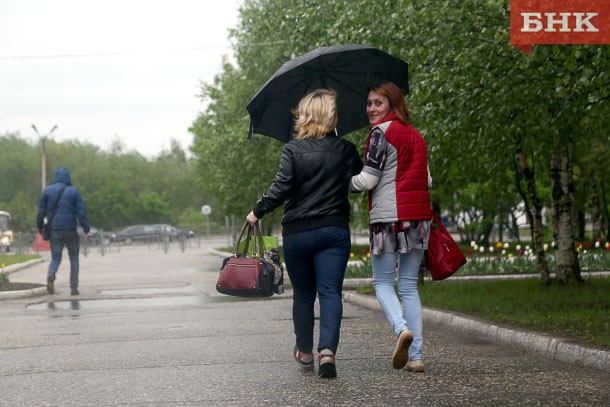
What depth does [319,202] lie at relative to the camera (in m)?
6.23

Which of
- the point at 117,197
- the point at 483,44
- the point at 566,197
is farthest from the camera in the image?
the point at 117,197

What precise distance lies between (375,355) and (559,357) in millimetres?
1389

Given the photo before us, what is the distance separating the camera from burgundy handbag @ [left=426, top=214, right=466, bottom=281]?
6.48 m

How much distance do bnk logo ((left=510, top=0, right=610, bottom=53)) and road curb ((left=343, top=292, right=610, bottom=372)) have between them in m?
2.21

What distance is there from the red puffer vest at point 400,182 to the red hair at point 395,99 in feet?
0.41

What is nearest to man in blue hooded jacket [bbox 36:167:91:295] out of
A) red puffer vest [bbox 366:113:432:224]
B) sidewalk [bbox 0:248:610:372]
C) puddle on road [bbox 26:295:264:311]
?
puddle on road [bbox 26:295:264:311]

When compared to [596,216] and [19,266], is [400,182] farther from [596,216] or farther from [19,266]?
[596,216]

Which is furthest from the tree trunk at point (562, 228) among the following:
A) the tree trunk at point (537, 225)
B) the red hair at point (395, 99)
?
the red hair at point (395, 99)

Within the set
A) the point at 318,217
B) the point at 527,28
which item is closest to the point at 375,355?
the point at 318,217

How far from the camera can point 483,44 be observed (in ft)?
30.9

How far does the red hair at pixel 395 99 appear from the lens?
6406mm

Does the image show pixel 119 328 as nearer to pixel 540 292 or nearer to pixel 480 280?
pixel 540 292

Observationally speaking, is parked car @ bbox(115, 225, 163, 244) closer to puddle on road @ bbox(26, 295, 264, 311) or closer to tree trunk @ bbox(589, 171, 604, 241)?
tree trunk @ bbox(589, 171, 604, 241)

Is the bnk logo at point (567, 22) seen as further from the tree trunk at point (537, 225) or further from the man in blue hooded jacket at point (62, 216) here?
the man in blue hooded jacket at point (62, 216)
